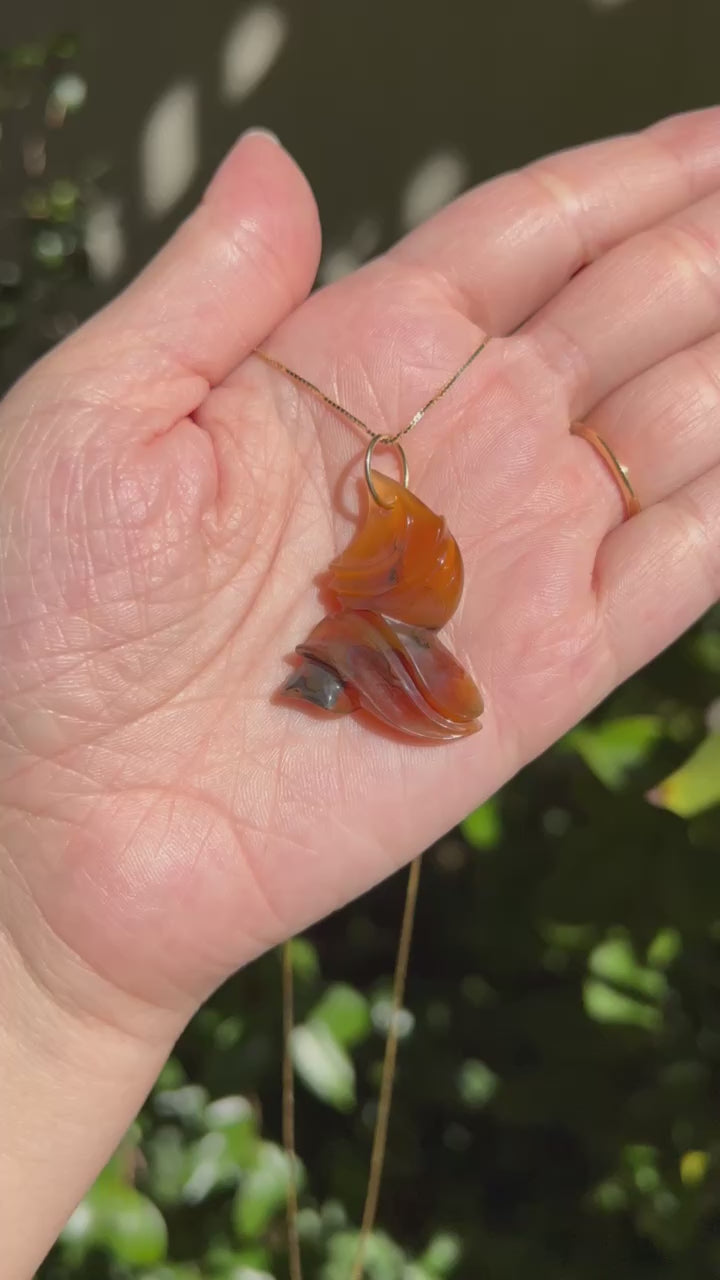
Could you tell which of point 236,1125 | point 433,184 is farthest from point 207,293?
point 236,1125

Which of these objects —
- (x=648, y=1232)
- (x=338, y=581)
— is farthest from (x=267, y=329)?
(x=648, y=1232)

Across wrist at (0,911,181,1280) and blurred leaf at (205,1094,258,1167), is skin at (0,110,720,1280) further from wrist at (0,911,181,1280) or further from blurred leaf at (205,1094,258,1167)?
blurred leaf at (205,1094,258,1167)

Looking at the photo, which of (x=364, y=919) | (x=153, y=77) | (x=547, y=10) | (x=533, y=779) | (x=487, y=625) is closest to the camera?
(x=487, y=625)

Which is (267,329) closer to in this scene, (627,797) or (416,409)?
(416,409)

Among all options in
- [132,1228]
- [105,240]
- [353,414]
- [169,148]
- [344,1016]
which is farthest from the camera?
[105,240]

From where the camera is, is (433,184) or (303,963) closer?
(303,963)

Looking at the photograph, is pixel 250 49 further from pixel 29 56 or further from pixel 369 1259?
pixel 369 1259
